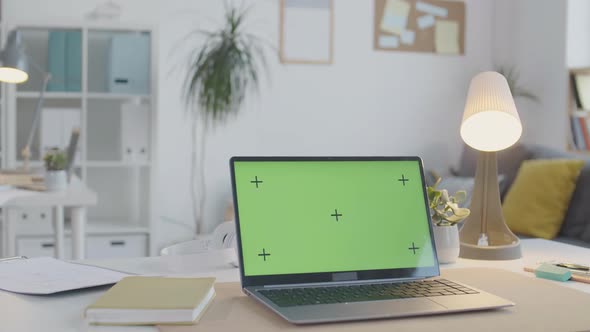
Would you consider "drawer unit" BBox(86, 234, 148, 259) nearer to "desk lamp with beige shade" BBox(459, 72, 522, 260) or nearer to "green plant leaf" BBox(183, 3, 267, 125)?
"green plant leaf" BBox(183, 3, 267, 125)

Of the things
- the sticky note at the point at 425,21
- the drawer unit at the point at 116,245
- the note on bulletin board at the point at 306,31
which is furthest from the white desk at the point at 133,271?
the sticky note at the point at 425,21

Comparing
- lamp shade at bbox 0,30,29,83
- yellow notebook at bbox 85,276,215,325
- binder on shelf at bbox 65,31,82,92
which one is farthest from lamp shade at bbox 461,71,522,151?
binder on shelf at bbox 65,31,82,92

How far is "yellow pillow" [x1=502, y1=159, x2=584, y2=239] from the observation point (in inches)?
124

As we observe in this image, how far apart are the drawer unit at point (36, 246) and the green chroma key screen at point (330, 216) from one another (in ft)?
8.95

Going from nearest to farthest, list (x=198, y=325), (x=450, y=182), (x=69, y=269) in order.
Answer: (x=198, y=325)
(x=69, y=269)
(x=450, y=182)

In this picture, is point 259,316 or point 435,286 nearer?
point 259,316

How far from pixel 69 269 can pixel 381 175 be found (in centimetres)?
60

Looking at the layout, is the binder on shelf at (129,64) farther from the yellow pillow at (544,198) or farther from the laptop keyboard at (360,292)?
the laptop keyboard at (360,292)

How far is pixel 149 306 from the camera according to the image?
895 millimetres

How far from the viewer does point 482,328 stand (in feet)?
2.96

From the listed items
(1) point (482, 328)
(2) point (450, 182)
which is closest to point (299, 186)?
(1) point (482, 328)

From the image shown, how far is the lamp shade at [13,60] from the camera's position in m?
2.71

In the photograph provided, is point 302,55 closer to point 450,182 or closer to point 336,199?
point 450,182

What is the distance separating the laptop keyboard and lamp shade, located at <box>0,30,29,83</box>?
6.83ft
